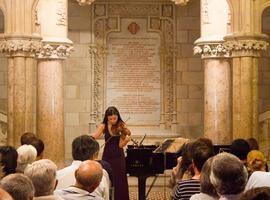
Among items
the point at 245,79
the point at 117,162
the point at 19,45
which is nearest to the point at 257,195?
the point at 117,162

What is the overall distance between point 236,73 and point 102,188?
19.3ft

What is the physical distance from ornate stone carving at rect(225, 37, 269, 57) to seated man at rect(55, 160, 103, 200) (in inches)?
257

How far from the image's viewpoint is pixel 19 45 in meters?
11.3

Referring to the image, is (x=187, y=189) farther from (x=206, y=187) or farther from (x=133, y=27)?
(x=133, y=27)

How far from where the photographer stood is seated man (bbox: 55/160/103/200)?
518 cm

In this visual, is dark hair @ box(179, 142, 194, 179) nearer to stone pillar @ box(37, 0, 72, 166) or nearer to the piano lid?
the piano lid

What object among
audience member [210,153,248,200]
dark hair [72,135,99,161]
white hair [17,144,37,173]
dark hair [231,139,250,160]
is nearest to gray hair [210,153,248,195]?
audience member [210,153,248,200]

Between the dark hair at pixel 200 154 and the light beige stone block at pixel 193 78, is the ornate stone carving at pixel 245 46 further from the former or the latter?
the dark hair at pixel 200 154

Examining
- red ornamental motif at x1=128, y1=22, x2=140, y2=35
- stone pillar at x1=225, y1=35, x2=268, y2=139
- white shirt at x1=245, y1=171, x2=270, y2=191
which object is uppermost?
red ornamental motif at x1=128, y1=22, x2=140, y2=35

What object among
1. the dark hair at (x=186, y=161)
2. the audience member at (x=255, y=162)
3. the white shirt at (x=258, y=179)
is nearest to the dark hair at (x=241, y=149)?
the audience member at (x=255, y=162)

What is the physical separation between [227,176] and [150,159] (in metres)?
5.65

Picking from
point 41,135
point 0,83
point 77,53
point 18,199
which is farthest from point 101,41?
point 18,199

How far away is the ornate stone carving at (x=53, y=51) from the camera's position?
39.8 ft

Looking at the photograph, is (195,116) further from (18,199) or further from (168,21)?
(18,199)
